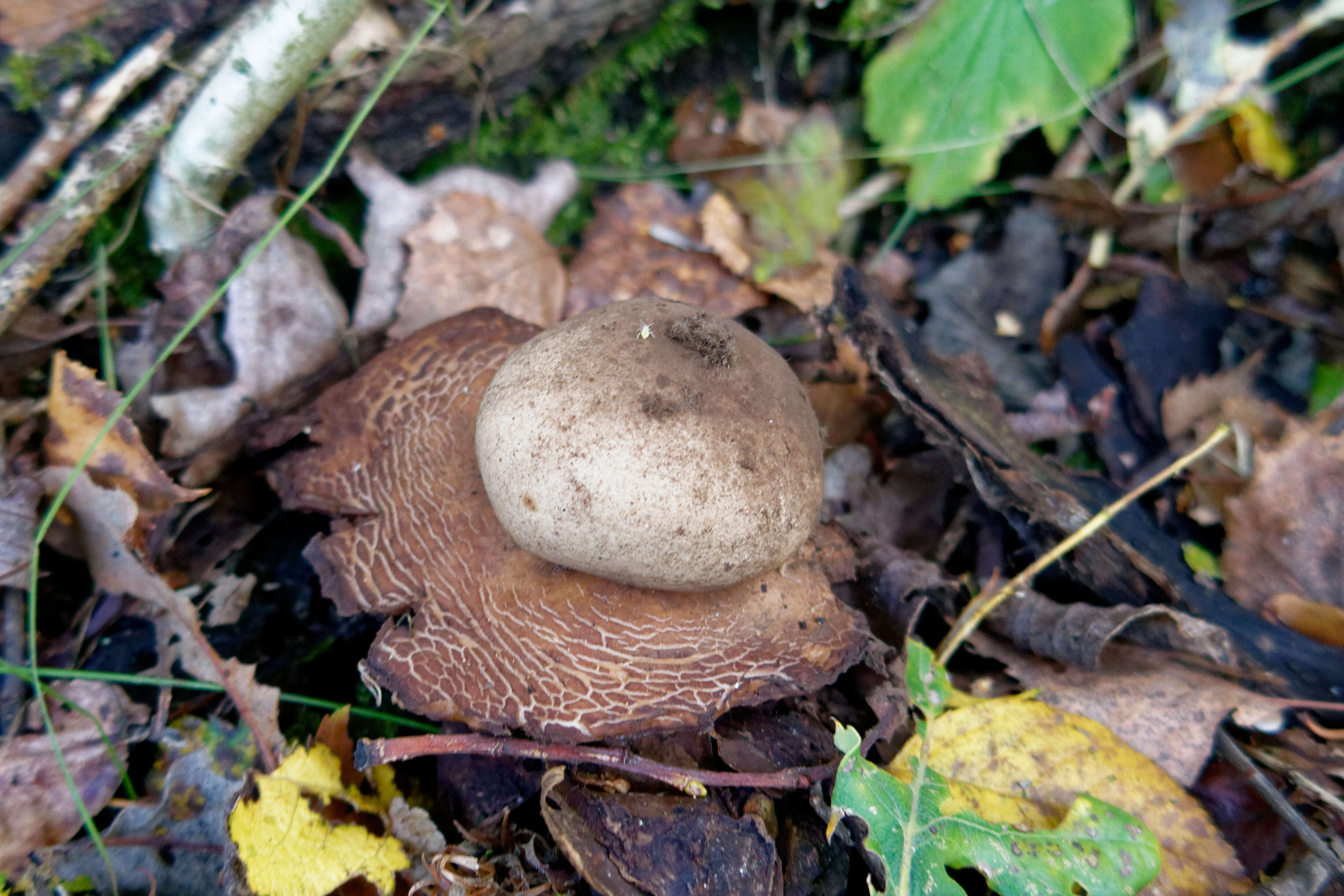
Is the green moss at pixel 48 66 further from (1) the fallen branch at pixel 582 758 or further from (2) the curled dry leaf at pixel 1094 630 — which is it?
(2) the curled dry leaf at pixel 1094 630

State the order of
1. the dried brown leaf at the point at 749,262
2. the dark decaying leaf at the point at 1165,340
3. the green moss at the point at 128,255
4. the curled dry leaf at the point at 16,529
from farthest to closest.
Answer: the dried brown leaf at the point at 749,262, the dark decaying leaf at the point at 1165,340, the green moss at the point at 128,255, the curled dry leaf at the point at 16,529

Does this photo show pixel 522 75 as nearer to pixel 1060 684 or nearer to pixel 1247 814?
pixel 1060 684

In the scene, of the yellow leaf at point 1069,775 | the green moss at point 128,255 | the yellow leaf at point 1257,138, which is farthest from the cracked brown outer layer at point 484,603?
the yellow leaf at point 1257,138

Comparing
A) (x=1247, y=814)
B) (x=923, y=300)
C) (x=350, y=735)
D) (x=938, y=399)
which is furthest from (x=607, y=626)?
(x=923, y=300)

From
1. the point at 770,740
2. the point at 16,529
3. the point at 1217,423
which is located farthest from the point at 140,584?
the point at 1217,423

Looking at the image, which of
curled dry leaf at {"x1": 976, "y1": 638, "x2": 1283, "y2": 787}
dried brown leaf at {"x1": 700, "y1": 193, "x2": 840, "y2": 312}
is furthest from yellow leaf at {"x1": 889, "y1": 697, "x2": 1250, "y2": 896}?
dried brown leaf at {"x1": 700, "y1": 193, "x2": 840, "y2": 312}
